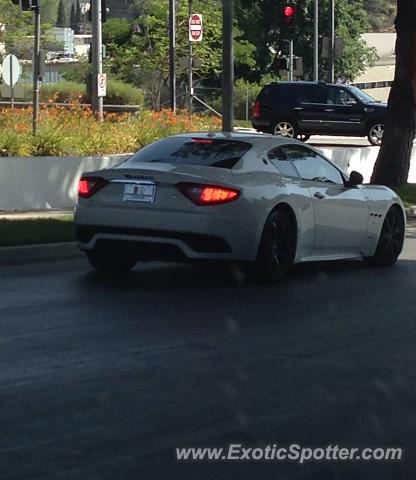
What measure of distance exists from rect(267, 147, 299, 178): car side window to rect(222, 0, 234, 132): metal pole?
8.84 m

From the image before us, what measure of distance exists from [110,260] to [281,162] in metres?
1.99

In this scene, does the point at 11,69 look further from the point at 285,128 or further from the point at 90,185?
the point at 90,185

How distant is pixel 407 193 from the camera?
2552cm

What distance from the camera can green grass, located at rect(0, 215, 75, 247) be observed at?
1575 cm

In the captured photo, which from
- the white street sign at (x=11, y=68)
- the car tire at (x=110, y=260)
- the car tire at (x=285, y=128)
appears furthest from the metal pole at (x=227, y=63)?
the car tire at (x=285, y=128)

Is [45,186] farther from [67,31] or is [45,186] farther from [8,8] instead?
[67,31]

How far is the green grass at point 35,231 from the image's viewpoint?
15750 mm

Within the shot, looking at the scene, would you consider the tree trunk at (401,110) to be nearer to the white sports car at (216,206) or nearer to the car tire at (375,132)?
the white sports car at (216,206)

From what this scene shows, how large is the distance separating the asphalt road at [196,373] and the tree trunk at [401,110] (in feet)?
40.6

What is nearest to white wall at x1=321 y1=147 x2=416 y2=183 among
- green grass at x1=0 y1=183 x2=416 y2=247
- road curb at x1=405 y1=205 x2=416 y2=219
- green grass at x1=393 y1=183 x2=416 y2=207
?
green grass at x1=393 y1=183 x2=416 y2=207

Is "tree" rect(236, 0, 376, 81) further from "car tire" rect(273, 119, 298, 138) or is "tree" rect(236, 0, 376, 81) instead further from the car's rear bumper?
the car's rear bumper

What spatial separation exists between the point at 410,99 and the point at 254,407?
18637 mm

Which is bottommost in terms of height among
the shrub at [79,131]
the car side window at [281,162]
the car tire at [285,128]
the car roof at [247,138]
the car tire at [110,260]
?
the car tire at [110,260]

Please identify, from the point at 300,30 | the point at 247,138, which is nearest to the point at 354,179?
the point at 247,138
